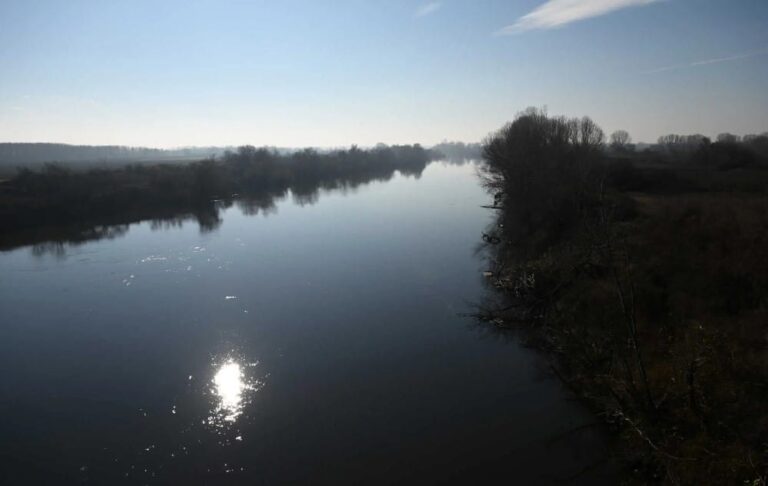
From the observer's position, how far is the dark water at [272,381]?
9.89 m

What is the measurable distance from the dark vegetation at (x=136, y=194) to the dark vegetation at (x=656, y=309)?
27706mm

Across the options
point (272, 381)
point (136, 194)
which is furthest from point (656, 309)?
point (136, 194)

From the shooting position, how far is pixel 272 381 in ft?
43.1

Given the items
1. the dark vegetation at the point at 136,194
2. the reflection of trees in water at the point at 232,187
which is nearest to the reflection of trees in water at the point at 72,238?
the reflection of trees in water at the point at 232,187

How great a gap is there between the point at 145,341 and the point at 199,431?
634 centimetres

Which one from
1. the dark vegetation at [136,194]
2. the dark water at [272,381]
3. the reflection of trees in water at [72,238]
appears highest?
the dark vegetation at [136,194]

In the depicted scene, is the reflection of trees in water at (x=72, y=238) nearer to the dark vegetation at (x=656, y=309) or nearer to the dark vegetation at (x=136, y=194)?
the dark vegetation at (x=136, y=194)

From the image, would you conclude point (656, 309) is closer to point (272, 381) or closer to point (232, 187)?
point (272, 381)

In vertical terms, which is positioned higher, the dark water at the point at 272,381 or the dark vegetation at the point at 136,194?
the dark vegetation at the point at 136,194

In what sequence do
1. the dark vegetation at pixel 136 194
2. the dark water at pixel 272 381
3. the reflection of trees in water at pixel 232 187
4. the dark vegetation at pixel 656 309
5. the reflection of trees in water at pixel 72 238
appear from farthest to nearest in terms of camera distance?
the dark vegetation at pixel 136 194 → the reflection of trees in water at pixel 232 187 → the reflection of trees in water at pixel 72 238 → the dark water at pixel 272 381 → the dark vegetation at pixel 656 309

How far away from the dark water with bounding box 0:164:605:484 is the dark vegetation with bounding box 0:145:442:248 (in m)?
Result: 16.0

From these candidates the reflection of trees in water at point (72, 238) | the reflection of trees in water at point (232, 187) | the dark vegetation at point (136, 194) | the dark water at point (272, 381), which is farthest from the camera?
the dark vegetation at point (136, 194)

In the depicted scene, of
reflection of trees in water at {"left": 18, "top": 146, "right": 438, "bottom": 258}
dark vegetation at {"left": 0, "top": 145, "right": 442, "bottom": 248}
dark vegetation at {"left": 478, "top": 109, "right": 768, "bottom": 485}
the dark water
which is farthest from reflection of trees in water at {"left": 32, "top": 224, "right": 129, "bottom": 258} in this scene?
dark vegetation at {"left": 478, "top": 109, "right": 768, "bottom": 485}

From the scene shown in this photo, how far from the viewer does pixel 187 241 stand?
1248 inches
